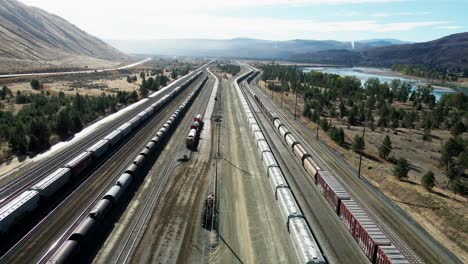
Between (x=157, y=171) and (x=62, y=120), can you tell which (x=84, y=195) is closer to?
(x=157, y=171)

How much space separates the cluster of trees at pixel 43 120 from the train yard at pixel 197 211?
20.9 ft

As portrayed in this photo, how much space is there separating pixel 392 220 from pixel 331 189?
359 inches

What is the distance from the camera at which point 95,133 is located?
85.5 meters

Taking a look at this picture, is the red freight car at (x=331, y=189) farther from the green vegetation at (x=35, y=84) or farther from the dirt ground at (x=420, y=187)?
the green vegetation at (x=35, y=84)

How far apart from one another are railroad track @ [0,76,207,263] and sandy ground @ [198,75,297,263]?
17718 mm

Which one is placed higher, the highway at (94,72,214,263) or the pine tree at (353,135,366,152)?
the pine tree at (353,135,366,152)

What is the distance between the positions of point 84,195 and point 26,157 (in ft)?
81.7

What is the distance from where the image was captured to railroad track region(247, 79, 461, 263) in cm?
3906

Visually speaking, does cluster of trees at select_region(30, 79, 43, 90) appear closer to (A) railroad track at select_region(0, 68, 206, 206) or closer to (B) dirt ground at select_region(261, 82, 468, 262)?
(A) railroad track at select_region(0, 68, 206, 206)

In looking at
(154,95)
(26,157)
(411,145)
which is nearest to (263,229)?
(26,157)

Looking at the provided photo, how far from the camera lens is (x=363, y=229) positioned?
3794 centimetres

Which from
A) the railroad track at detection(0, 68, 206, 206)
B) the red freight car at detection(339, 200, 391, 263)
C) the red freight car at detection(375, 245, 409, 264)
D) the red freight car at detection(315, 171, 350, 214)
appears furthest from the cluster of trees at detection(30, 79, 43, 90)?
the red freight car at detection(375, 245, 409, 264)

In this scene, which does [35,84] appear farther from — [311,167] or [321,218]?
[321,218]

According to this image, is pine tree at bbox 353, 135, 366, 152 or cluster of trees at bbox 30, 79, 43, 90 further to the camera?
cluster of trees at bbox 30, 79, 43, 90
